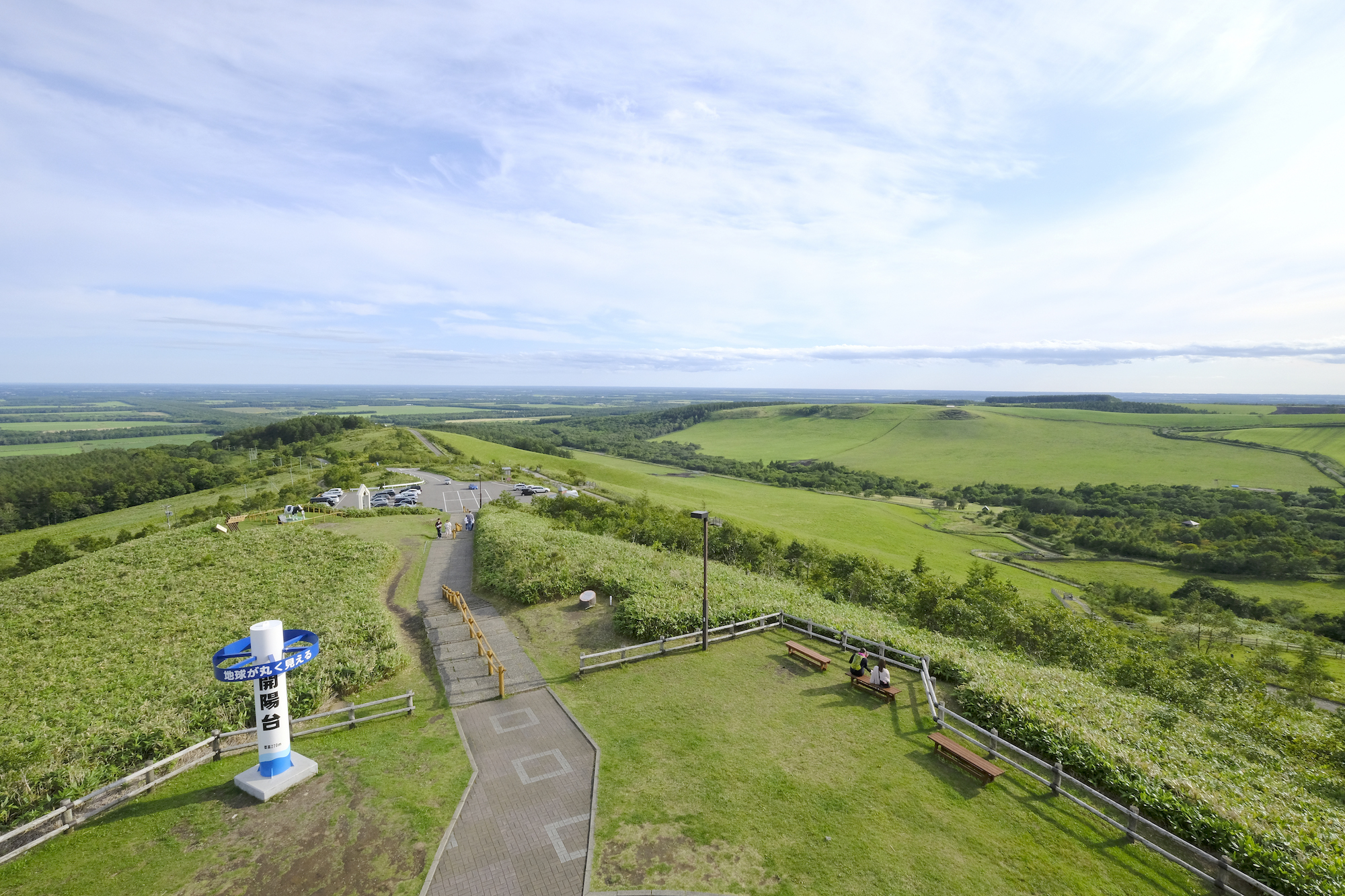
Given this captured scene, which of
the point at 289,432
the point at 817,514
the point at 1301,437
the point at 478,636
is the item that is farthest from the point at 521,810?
the point at 1301,437

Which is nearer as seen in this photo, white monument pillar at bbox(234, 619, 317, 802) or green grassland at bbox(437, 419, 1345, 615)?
white monument pillar at bbox(234, 619, 317, 802)

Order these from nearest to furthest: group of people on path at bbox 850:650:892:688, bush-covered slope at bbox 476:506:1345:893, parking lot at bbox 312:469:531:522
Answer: bush-covered slope at bbox 476:506:1345:893 < group of people on path at bbox 850:650:892:688 < parking lot at bbox 312:469:531:522

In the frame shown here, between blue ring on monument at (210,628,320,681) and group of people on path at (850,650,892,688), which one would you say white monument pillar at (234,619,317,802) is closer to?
blue ring on monument at (210,628,320,681)

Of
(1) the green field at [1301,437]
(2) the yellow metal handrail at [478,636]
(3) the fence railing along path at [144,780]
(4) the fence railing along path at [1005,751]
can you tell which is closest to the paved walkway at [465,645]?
(2) the yellow metal handrail at [478,636]

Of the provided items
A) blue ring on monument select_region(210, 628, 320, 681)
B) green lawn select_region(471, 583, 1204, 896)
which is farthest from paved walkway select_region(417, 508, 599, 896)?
blue ring on monument select_region(210, 628, 320, 681)

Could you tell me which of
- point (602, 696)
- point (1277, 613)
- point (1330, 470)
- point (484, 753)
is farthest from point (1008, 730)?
point (1330, 470)

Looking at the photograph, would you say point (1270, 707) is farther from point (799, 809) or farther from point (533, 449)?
point (533, 449)

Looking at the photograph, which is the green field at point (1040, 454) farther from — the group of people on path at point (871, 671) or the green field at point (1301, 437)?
the group of people on path at point (871, 671)

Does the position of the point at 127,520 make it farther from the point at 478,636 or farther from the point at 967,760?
the point at 967,760
